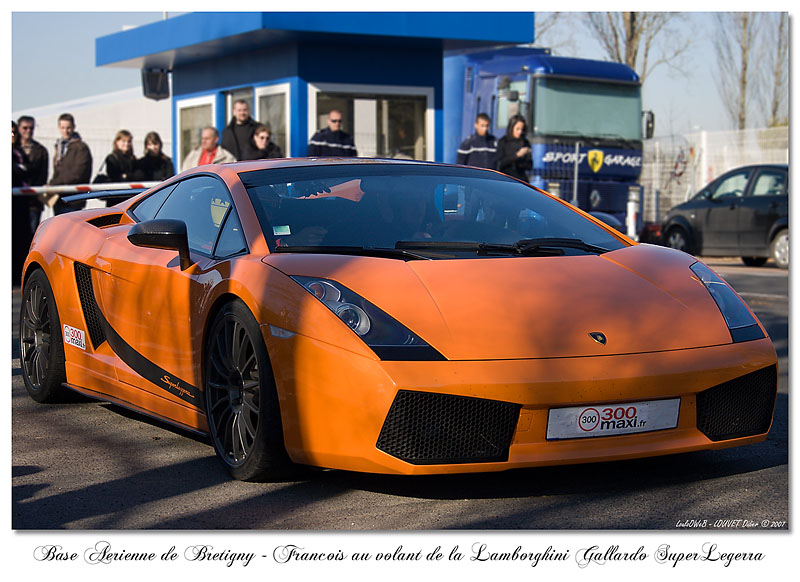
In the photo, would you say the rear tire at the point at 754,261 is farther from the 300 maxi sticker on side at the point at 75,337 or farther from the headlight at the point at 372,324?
the headlight at the point at 372,324

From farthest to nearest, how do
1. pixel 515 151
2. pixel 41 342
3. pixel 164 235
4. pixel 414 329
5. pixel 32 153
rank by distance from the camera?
pixel 515 151 < pixel 32 153 < pixel 41 342 < pixel 164 235 < pixel 414 329

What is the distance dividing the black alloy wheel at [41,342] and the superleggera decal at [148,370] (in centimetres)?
54

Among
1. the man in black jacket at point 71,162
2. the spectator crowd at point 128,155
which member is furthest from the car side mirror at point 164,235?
the man in black jacket at point 71,162

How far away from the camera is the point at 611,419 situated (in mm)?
4102

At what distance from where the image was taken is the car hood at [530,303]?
410 centimetres

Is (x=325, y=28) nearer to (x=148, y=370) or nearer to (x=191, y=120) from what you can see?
(x=191, y=120)

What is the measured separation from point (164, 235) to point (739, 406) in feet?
7.77

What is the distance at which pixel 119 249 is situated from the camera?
5.60m

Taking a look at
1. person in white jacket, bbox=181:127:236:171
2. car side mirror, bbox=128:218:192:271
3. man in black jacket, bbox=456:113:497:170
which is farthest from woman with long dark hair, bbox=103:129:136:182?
car side mirror, bbox=128:218:192:271

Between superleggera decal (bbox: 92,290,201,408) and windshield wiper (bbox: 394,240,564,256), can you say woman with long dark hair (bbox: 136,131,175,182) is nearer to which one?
superleggera decal (bbox: 92,290,201,408)

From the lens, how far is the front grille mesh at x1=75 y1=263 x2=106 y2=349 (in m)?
5.68

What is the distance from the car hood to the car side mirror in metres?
0.60

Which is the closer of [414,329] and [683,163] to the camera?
[414,329]

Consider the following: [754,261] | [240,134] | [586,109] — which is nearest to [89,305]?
[240,134]
